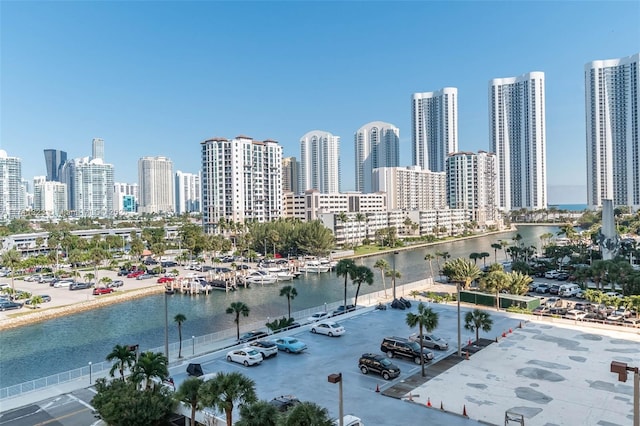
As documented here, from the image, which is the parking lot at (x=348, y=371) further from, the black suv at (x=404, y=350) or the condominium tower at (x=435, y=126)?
the condominium tower at (x=435, y=126)

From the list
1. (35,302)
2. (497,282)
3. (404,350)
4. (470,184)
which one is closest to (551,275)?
(497,282)

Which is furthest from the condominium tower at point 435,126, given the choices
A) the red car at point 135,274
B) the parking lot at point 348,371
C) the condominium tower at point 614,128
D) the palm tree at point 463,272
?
the parking lot at point 348,371

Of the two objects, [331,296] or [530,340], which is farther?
[331,296]

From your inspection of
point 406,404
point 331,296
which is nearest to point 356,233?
point 331,296

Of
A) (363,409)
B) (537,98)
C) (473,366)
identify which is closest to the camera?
(363,409)

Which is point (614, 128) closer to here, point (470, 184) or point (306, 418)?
point (470, 184)

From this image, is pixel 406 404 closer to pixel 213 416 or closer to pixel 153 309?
pixel 213 416

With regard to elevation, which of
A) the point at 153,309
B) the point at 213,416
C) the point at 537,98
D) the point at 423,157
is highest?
the point at 537,98

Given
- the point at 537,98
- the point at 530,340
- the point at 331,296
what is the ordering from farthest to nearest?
1. the point at 537,98
2. the point at 331,296
3. the point at 530,340

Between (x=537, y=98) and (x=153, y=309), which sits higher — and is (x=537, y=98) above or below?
above
